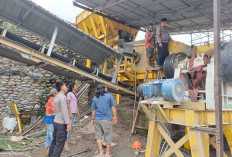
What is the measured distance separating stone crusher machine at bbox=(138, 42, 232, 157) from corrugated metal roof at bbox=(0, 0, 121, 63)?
9.16ft

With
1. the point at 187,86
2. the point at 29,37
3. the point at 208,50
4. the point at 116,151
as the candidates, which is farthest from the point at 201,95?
the point at 29,37

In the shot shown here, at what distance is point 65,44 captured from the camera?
6227 millimetres

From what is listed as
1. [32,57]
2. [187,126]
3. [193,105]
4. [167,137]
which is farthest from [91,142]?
[193,105]

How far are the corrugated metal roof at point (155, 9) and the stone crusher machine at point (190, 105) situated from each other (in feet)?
9.99

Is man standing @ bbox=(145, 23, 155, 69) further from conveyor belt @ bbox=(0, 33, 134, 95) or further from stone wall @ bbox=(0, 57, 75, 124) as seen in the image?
stone wall @ bbox=(0, 57, 75, 124)

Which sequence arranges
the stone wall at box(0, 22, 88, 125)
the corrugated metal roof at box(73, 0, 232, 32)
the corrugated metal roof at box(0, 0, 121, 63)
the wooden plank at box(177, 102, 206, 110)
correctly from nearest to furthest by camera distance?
the wooden plank at box(177, 102, 206, 110), the corrugated metal roof at box(0, 0, 121, 63), the corrugated metal roof at box(73, 0, 232, 32), the stone wall at box(0, 22, 88, 125)

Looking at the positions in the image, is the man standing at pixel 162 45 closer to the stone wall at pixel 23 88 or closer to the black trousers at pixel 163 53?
the black trousers at pixel 163 53

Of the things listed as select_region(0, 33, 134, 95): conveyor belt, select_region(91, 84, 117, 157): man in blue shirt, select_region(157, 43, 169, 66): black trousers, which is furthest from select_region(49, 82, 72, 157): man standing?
select_region(157, 43, 169, 66): black trousers

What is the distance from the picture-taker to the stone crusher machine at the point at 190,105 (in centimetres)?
345

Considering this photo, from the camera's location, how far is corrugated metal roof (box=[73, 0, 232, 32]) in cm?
657

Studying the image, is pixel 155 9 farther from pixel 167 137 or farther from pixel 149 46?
pixel 167 137

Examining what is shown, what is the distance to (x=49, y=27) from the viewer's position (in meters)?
5.67

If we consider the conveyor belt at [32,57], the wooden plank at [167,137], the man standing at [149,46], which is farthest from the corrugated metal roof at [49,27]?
the wooden plank at [167,137]

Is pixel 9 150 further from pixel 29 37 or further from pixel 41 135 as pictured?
pixel 29 37
